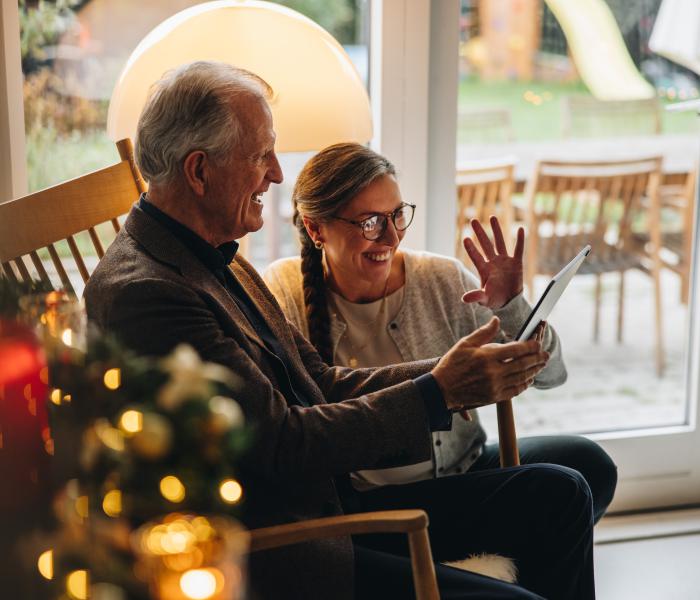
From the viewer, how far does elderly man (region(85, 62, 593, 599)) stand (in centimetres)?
139

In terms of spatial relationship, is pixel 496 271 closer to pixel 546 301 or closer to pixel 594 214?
pixel 546 301

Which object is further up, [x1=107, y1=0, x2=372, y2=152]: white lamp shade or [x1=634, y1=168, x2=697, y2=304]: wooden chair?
[x1=107, y1=0, x2=372, y2=152]: white lamp shade

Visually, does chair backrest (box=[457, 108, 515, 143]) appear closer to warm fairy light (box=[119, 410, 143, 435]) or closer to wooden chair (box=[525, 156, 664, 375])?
wooden chair (box=[525, 156, 664, 375])

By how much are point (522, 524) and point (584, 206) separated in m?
1.18

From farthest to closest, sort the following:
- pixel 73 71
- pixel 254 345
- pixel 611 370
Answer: pixel 611 370 < pixel 73 71 < pixel 254 345

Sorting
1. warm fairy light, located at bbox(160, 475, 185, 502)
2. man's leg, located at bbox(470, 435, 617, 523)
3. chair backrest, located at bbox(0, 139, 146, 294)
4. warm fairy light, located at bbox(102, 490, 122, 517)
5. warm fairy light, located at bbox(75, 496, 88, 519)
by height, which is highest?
warm fairy light, located at bbox(160, 475, 185, 502)

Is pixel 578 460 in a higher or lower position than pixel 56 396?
lower

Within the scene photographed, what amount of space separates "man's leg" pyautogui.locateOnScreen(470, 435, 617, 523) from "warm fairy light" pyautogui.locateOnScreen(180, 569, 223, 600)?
51.4 inches

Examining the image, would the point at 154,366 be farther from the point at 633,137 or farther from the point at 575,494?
the point at 633,137

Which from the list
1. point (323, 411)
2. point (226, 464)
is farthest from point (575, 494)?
point (226, 464)

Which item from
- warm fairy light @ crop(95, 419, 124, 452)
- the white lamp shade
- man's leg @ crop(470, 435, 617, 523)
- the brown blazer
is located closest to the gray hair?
the brown blazer

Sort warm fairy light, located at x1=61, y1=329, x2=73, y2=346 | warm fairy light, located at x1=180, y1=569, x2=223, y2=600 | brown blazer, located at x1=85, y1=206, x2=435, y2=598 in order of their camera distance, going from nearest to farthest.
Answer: warm fairy light, located at x1=180, y1=569, x2=223, y2=600, warm fairy light, located at x1=61, y1=329, x2=73, y2=346, brown blazer, located at x1=85, y1=206, x2=435, y2=598

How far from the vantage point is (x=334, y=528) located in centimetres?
125

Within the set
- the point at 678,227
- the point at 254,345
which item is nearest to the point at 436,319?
the point at 254,345
